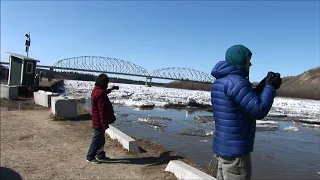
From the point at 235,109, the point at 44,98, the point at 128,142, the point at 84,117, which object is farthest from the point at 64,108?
the point at 235,109

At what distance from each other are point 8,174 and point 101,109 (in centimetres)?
221

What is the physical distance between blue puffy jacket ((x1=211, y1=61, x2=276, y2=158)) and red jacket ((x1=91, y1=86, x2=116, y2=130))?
4248 millimetres

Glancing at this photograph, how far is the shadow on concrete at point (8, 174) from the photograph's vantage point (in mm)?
6285

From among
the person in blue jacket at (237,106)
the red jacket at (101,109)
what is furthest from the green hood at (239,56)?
the red jacket at (101,109)

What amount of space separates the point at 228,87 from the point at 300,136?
14.2 metres

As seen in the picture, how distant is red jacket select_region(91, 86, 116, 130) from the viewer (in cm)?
740

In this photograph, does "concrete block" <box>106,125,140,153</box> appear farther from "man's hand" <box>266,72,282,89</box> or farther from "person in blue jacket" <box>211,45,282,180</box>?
"man's hand" <box>266,72,282,89</box>

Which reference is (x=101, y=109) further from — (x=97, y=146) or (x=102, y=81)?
(x=97, y=146)

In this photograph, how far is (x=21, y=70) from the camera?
24.4 metres

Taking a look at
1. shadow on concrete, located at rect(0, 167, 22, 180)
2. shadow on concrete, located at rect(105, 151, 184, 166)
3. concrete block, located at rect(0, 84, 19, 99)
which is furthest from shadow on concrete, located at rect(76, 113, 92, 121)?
concrete block, located at rect(0, 84, 19, 99)

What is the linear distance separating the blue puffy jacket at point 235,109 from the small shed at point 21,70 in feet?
75.8

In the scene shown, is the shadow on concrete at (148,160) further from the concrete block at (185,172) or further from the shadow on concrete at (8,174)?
the shadow on concrete at (8,174)

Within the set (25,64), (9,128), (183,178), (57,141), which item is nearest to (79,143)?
(57,141)

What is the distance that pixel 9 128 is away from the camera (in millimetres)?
11125
